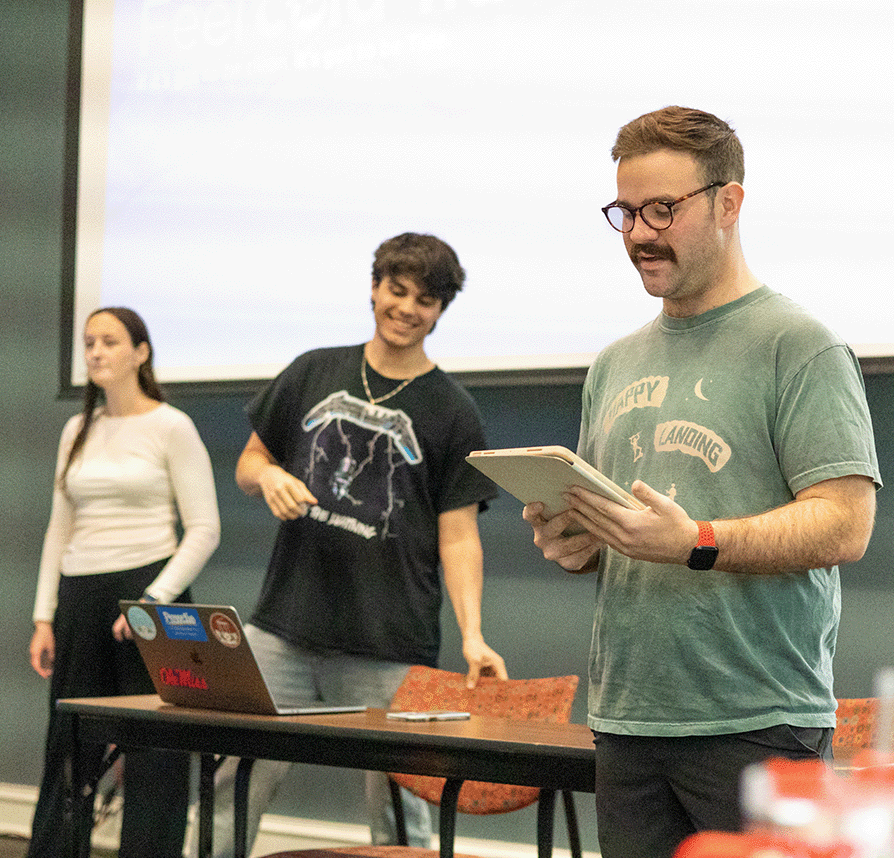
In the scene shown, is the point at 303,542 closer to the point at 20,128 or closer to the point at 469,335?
the point at 469,335

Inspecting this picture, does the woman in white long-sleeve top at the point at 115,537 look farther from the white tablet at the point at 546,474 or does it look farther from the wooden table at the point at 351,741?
the white tablet at the point at 546,474

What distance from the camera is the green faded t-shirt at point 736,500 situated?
53.2 inches

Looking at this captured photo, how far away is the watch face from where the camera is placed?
51.5 inches

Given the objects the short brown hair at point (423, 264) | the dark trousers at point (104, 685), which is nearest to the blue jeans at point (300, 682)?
the dark trousers at point (104, 685)

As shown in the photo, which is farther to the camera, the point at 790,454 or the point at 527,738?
the point at 527,738

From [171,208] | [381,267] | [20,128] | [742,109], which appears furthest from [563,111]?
[20,128]

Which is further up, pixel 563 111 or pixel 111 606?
pixel 563 111

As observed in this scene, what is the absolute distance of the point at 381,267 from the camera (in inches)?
104

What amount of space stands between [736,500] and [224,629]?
953 millimetres

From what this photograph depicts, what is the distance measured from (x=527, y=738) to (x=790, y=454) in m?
0.72

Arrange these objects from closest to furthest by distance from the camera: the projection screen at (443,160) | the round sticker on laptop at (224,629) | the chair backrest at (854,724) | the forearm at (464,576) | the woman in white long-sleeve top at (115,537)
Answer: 1. the round sticker on laptop at (224,629)
2. the chair backrest at (854,724)
3. the forearm at (464,576)
4. the projection screen at (443,160)
5. the woman in white long-sleeve top at (115,537)

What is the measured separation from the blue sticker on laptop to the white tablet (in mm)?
770

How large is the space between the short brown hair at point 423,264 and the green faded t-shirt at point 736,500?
3.89 ft

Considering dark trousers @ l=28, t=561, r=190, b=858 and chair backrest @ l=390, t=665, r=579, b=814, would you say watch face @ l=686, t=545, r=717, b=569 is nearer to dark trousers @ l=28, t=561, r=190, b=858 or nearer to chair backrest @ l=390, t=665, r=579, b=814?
chair backrest @ l=390, t=665, r=579, b=814
